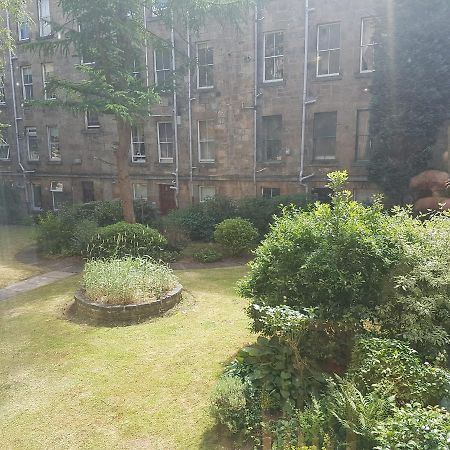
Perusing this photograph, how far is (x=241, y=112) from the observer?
2089cm

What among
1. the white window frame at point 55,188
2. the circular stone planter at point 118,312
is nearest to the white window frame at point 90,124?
the white window frame at point 55,188

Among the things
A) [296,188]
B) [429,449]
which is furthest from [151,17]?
[429,449]

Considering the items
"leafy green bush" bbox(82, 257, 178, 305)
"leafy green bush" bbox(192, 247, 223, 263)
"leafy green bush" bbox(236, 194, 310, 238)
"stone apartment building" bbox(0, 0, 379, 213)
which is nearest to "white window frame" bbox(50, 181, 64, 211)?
"stone apartment building" bbox(0, 0, 379, 213)

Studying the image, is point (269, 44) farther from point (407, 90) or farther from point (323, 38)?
point (407, 90)

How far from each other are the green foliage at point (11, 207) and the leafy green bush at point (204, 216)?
11.8 metres

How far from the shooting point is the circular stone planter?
8445 mm

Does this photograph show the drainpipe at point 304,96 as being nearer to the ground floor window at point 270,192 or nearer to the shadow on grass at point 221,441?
the ground floor window at point 270,192

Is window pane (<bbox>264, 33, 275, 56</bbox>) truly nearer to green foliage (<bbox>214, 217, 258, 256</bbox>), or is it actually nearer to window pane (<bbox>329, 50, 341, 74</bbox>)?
window pane (<bbox>329, 50, 341, 74</bbox>)

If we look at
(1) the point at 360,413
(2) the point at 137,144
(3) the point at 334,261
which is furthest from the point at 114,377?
(2) the point at 137,144

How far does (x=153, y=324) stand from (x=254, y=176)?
1366cm

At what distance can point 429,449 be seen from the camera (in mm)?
3197

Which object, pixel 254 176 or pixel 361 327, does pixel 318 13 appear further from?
pixel 361 327

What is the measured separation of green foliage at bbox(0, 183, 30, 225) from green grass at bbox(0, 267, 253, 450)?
55.3ft

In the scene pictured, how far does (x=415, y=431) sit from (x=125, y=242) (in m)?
10.6
